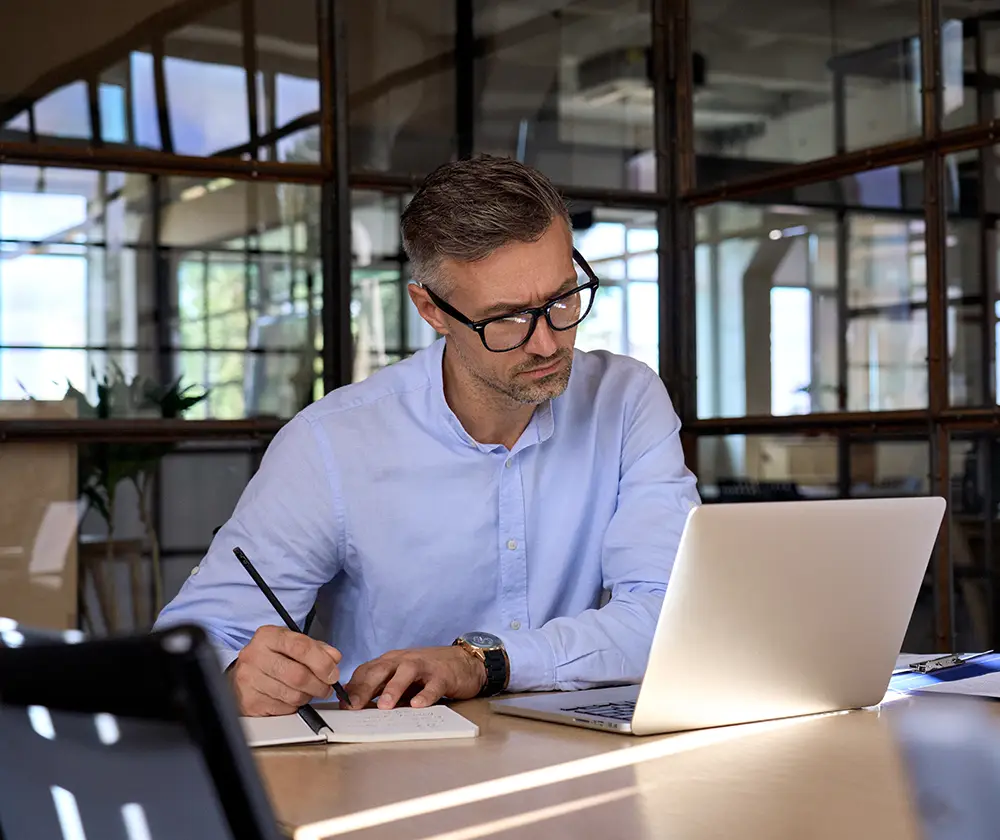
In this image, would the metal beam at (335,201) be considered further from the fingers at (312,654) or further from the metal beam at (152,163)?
the fingers at (312,654)

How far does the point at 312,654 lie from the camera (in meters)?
1.53

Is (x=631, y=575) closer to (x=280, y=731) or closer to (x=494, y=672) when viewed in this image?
(x=494, y=672)

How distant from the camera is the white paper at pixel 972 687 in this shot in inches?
64.0

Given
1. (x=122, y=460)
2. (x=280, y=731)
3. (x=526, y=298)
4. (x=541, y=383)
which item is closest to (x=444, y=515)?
(x=541, y=383)

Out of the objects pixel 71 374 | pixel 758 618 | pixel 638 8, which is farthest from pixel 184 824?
pixel 638 8

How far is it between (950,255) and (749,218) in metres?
0.74

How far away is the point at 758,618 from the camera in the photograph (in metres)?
1.40

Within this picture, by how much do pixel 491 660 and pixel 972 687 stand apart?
601 millimetres

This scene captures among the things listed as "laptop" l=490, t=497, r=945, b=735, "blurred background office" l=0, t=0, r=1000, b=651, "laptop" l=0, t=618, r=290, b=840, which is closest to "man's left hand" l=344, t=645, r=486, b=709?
"laptop" l=490, t=497, r=945, b=735

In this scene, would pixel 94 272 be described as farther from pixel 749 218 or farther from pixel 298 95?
pixel 749 218

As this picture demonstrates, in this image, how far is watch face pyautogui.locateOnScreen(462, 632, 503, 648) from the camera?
1.74 meters

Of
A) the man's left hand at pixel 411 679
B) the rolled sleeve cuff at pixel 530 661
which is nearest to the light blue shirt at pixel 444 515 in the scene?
the rolled sleeve cuff at pixel 530 661

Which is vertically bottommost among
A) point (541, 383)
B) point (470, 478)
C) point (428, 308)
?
point (470, 478)

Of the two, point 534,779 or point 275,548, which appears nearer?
point 534,779
